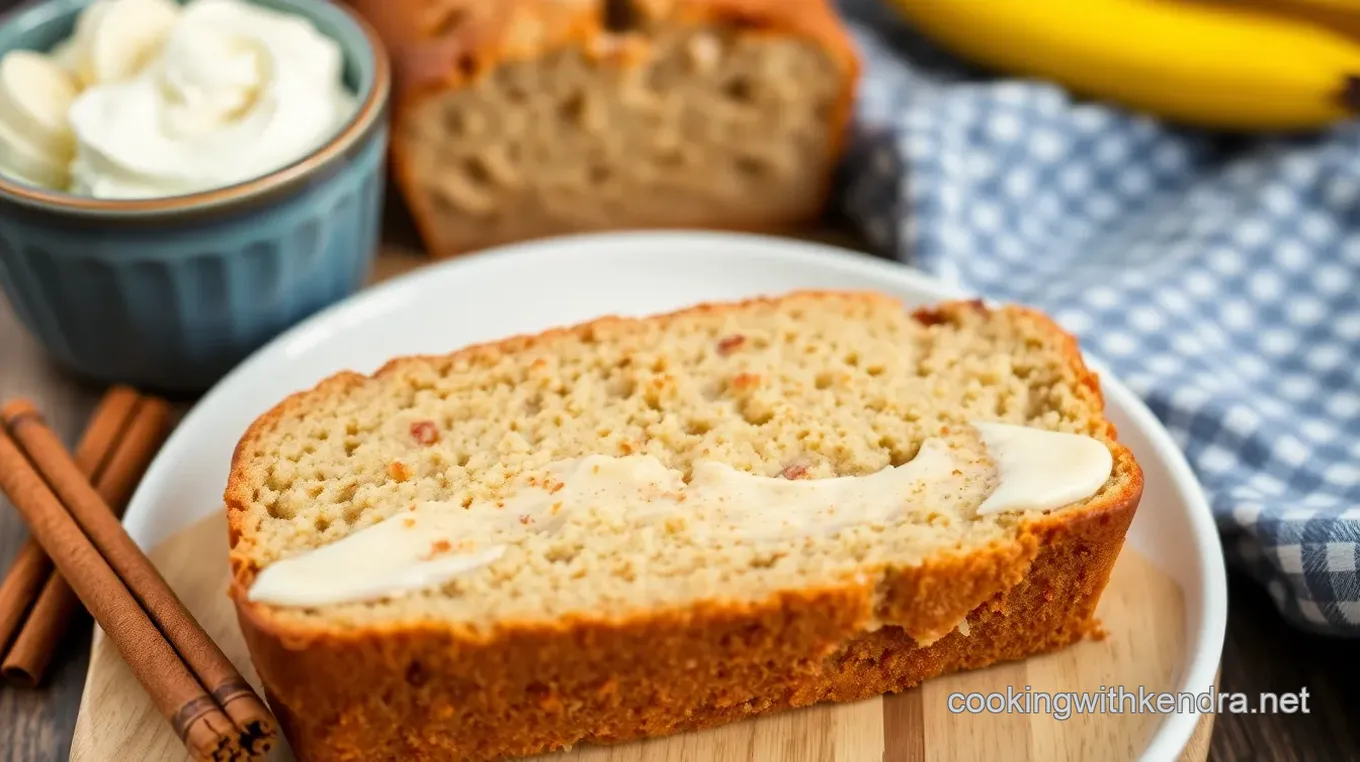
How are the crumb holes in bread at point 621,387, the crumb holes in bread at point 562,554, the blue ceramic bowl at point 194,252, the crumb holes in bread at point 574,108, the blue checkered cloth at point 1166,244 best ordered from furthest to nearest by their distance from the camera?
the crumb holes in bread at point 574,108
the blue checkered cloth at point 1166,244
the blue ceramic bowl at point 194,252
the crumb holes in bread at point 621,387
the crumb holes in bread at point 562,554

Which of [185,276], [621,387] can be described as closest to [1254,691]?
[621,387]

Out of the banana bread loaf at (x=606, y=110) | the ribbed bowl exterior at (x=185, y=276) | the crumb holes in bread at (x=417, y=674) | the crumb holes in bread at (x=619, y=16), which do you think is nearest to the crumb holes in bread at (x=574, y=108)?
the banana bread loaf at (x=606, y=110)

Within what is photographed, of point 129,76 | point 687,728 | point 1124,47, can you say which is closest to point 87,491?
point 129,76

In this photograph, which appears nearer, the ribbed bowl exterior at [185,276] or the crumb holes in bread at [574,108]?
the ribbed bowl exterior at [185,276]

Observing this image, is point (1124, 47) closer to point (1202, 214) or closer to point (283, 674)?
point (1202, 214)

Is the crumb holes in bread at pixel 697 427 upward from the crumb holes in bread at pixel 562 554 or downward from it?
upward

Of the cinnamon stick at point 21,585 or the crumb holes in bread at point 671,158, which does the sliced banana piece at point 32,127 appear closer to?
the cinnamon stick at point 21,585

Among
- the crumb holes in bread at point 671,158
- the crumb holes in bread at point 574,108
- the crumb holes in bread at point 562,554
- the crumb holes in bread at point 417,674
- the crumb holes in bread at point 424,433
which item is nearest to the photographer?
the crumb holes in bread at point 417,674
